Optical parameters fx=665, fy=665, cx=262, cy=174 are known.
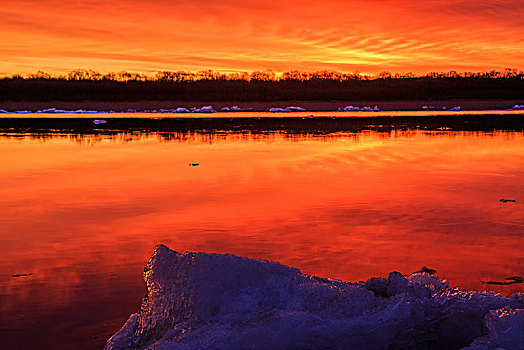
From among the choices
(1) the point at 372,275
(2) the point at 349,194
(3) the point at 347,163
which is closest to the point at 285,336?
(1) the point at 372,275

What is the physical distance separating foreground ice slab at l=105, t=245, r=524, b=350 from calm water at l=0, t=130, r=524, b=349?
2.38ft

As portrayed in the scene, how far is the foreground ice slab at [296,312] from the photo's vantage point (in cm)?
342

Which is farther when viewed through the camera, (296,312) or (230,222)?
(230,222)

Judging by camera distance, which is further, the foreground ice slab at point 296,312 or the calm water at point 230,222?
the calm water at point 230,222

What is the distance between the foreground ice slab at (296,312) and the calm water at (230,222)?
0.73 m

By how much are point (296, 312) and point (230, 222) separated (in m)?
4.25

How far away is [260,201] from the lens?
932 cm

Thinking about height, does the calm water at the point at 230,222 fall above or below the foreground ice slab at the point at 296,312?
below

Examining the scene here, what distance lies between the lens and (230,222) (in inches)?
309

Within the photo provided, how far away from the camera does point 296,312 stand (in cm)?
363

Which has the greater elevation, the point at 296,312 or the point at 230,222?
A: the point at 296,312

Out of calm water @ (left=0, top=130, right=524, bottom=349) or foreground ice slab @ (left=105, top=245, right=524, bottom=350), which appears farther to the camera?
calm water @ (left=0, top=130, right=524, bottom=349)

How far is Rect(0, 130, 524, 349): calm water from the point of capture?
204 inches

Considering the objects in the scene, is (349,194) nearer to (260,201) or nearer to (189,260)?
(260,201)
